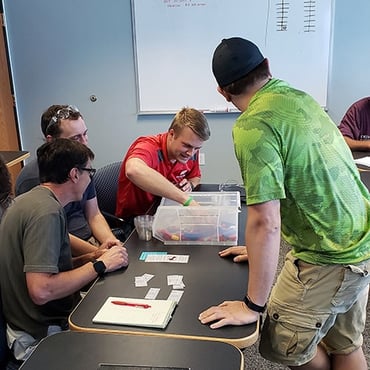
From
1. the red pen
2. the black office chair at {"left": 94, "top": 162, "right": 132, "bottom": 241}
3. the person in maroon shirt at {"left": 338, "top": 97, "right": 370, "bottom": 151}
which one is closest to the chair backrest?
the black office chair at {"left": 94, "top": 162, "right": 132, "bottom": 241}

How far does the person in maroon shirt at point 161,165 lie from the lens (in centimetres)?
201

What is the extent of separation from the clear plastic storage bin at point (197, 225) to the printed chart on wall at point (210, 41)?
2398 mm

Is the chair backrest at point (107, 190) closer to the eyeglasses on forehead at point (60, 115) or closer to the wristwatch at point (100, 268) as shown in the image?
the eyeglasses on forehead at point (60, 115)

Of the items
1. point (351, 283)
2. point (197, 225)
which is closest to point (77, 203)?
point (197, 225)

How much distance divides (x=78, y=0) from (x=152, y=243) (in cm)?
305

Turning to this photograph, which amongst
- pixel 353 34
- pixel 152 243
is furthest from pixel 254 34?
pixel 152 243

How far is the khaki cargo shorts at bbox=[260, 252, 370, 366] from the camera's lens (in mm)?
1260

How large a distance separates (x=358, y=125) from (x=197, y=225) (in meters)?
1.85

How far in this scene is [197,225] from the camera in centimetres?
174

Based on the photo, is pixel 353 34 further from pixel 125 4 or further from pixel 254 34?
pixel 125 4

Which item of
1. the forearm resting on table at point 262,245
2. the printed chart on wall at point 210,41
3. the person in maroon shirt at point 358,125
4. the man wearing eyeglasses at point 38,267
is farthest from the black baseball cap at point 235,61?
the printed chart on wall at point 210,41

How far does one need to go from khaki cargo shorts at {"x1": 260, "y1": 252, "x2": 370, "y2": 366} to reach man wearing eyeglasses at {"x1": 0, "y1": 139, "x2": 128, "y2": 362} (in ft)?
1.82

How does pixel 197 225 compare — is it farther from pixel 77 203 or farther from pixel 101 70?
pixel 101 70

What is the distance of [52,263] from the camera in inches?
54.1
